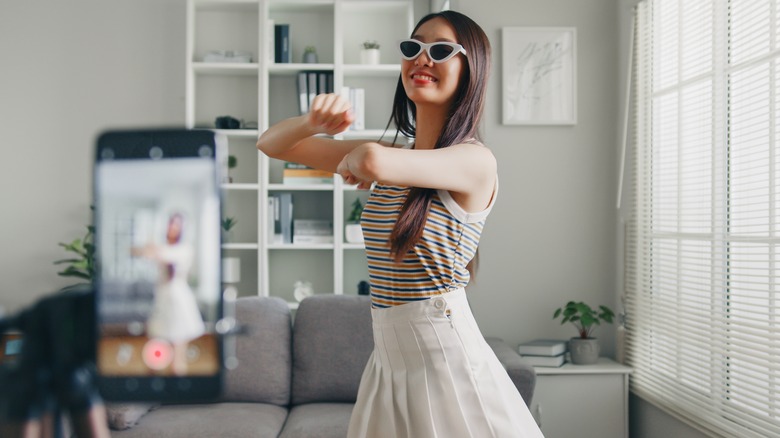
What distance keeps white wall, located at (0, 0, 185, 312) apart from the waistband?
3.52m

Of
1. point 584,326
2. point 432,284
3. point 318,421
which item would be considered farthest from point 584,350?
point 432,284

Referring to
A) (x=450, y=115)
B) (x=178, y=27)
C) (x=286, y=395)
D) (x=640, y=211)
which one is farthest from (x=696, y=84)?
(x=178, y=27)

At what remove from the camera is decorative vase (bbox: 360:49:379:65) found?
431cm

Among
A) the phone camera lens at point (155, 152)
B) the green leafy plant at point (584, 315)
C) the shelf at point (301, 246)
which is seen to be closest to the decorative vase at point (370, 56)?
the shelf at point (301, 246)

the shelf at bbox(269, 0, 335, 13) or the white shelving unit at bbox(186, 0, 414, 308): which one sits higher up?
the shelf at bbox(269, 0, 335, 13)

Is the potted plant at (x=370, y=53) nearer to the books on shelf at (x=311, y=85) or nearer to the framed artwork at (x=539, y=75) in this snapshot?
the books on shelf at (x=311, y=85)

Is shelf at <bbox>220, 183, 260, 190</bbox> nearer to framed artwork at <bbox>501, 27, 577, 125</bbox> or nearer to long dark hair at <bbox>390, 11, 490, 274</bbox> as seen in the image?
framed artwork at <bbox>501, 27, 577, 125</bbox>

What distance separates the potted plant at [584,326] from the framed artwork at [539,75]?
0.84 meters

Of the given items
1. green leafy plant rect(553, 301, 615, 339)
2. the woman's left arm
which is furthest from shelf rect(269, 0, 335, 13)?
the woman's left arm

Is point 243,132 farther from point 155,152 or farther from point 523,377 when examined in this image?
point 155,152

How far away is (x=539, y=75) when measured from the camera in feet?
11.1

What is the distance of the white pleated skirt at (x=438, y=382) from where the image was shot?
4.07 ft

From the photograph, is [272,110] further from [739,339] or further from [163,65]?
[739,339]

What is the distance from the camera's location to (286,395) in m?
2.99
